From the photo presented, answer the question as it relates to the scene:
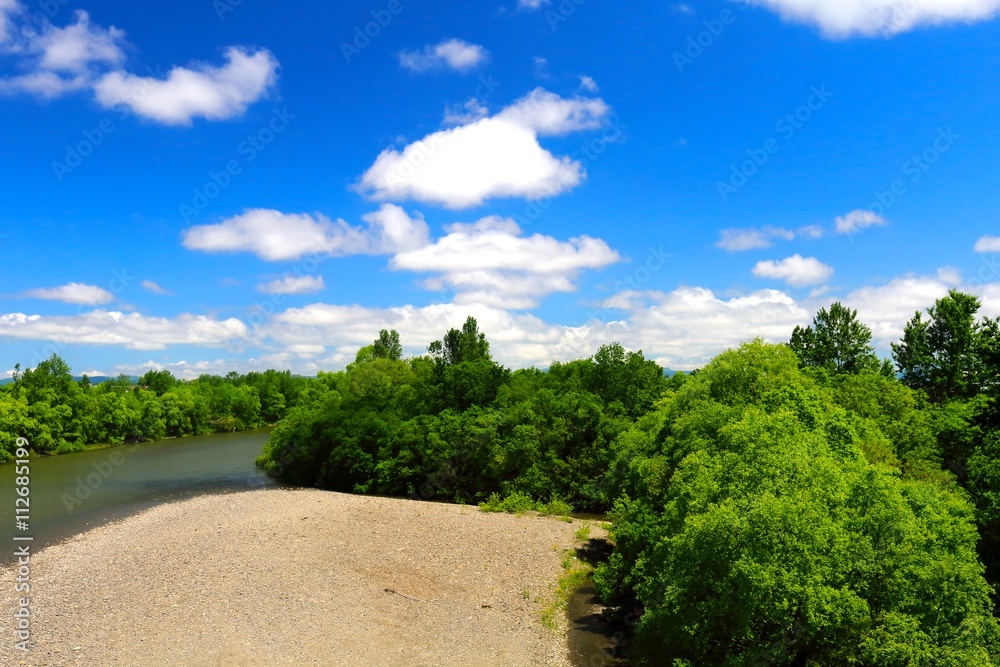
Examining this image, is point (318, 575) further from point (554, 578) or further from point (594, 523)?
point (594, 523)

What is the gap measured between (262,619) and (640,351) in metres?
48.9

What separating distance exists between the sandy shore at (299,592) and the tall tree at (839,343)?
3024cm

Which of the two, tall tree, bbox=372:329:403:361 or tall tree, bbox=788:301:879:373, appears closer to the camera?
tall tree, bbox=788:301:879:373

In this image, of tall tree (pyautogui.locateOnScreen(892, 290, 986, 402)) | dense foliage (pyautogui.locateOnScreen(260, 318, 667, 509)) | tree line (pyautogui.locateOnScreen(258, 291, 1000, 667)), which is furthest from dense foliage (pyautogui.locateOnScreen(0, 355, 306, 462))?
tall tree (pyautogui.locateOnScreen(892, 290, 986, 402))

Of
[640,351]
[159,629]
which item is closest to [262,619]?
[159,629]

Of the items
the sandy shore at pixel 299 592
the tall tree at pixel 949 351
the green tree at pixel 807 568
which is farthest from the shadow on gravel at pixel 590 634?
the tall tree at pixel 949 351

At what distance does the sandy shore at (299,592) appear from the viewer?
860 inches

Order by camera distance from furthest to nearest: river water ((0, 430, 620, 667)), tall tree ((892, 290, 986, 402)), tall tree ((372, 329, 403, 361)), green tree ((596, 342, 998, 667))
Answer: tall tree ((372, 329, 403, 361))
tall tree ((892, 290, 986, 402))
river water ((0, 430, 620, 667))
green tree ((596, 342, 998, 667))

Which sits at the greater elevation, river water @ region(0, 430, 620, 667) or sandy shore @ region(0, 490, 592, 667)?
river water @ region(0, 430, 620, 667)

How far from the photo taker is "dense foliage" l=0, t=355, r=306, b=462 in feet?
241

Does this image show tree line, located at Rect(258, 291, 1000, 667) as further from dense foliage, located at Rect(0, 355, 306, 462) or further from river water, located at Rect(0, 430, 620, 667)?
dense foliage, located at Rect(0, 355, 306, 462)

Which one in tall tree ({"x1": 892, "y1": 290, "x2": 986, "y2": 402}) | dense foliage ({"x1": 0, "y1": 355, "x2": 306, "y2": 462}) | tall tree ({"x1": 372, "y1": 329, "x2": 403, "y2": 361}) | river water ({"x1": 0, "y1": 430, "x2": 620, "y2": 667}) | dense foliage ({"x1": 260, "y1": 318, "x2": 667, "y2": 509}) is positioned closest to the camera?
river water ({"x1": 0, "y1": 430, "x2": 620, "y2": 667})

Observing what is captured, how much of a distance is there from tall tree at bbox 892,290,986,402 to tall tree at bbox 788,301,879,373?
1037 centimetres

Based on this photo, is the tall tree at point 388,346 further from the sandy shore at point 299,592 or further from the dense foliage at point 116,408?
the sandy shore at point 299,592
